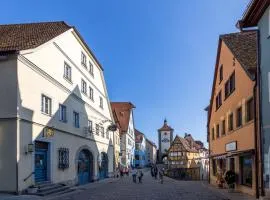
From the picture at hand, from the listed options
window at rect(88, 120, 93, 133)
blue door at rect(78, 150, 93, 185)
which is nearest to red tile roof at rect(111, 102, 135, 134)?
window at rect(88, 120, 93, 133)

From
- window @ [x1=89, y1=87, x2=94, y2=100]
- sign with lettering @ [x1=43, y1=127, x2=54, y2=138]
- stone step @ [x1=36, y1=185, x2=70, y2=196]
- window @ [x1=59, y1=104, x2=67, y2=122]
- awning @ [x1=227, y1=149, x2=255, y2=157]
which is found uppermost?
window @ [x1=89, y1=87, x2=94, y2=100]

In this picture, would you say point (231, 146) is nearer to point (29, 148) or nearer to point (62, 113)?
point (62, 113)

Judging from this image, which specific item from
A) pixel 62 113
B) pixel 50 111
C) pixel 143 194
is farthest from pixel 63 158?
pixel 143 194

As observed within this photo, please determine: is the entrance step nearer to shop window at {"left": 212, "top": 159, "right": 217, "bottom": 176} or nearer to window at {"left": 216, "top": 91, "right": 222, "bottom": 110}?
window at {"left": 216, "top": 91, "right": 222, "bottom": 110}

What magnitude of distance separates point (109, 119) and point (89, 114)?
10.6 m

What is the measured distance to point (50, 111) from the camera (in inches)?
1057

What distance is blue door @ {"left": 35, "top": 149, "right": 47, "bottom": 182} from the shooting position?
80.9 ft

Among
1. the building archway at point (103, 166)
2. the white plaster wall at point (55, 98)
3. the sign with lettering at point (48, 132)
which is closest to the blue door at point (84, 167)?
the white plaster wall at point (55, 98)

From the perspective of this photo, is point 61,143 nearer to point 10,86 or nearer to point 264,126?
point 10,86

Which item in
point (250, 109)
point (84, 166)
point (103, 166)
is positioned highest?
point (250, 109)

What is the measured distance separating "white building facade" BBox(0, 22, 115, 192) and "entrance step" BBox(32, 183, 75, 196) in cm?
43

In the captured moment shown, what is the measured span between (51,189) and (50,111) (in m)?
4.64

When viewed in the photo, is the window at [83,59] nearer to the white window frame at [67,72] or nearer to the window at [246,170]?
the white window frame at [67,72]

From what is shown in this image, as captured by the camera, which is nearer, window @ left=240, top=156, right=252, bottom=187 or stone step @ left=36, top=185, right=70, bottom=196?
window @ left=240, top=156, right=252, bottom=187
